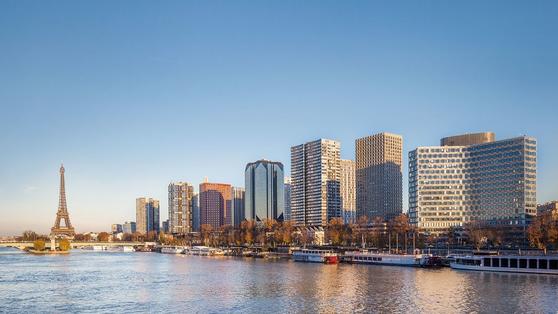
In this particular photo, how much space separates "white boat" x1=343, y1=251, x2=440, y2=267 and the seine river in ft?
73.1

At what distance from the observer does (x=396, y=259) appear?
159000 millimetres

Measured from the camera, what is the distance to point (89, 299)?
8744 cm

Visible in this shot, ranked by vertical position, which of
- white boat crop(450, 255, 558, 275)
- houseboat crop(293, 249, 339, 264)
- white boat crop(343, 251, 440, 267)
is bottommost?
houseboat crop(293, 249, 339, 264)

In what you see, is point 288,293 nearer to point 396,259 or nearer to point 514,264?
point 514,264

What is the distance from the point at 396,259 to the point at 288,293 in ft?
→ 247

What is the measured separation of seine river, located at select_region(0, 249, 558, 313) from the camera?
76.2m

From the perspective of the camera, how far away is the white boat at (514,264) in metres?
121

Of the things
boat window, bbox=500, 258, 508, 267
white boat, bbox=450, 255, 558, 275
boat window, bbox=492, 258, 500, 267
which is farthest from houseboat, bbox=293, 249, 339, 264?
boat window, bbox=500, 258, 508, 267

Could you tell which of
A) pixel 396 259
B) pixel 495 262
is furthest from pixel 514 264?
pixel 396 259

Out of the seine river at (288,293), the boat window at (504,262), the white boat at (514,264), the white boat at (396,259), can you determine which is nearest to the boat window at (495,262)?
the white boat at (514,264)

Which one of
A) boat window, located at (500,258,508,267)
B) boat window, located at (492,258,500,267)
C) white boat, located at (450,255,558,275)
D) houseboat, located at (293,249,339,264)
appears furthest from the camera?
houseboat, located at (293,249,339,264)

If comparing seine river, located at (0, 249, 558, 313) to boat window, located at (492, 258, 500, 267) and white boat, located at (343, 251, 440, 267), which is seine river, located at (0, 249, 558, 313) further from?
white boat, located at (343, 251, 440, 267)

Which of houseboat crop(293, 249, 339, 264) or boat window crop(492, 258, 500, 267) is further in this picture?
houseboat crop(293, 249, 339, 264)

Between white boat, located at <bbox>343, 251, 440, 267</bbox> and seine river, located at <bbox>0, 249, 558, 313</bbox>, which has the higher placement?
seine river, located at <bbox>0, 249, 558, 313</bbox>
